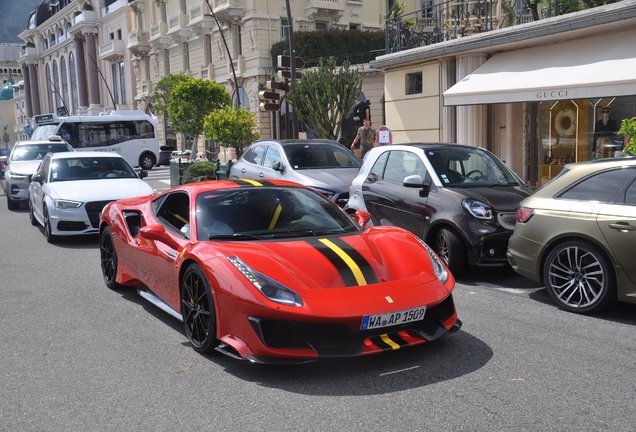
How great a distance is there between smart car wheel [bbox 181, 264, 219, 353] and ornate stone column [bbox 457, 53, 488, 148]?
39.5ft

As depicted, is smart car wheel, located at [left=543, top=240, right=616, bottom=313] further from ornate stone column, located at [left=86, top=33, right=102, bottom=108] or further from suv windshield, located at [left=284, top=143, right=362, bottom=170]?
ornate stone column, located at [left=86, top=33, right=102, bottom=108]

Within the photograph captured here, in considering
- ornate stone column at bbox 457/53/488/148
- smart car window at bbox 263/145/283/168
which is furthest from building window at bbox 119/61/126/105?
smart car window at bbox 263/145/283/168

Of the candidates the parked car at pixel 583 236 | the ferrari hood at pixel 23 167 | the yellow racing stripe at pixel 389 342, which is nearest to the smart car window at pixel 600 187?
the parked car at pixel 583 236

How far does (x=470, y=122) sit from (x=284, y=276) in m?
12.6

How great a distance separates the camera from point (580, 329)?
5.50 m

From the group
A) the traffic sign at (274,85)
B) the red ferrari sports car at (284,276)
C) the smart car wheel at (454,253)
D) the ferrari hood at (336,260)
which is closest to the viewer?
the red ferrari sports car at (284,276)

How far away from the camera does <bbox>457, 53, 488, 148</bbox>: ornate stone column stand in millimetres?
15945

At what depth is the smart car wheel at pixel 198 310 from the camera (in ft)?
15.4

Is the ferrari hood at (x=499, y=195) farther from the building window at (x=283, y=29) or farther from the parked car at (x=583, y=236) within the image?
the building window at (x=283, y=29)

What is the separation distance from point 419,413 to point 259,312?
1181 millimetres

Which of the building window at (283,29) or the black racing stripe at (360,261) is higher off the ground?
the building window at (283,29)

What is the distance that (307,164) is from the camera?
39.7 feet

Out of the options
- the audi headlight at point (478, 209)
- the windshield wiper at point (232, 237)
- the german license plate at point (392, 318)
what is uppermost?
the windshield wiper at point (232, 237)

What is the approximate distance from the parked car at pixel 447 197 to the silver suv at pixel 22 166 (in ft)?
36.5
